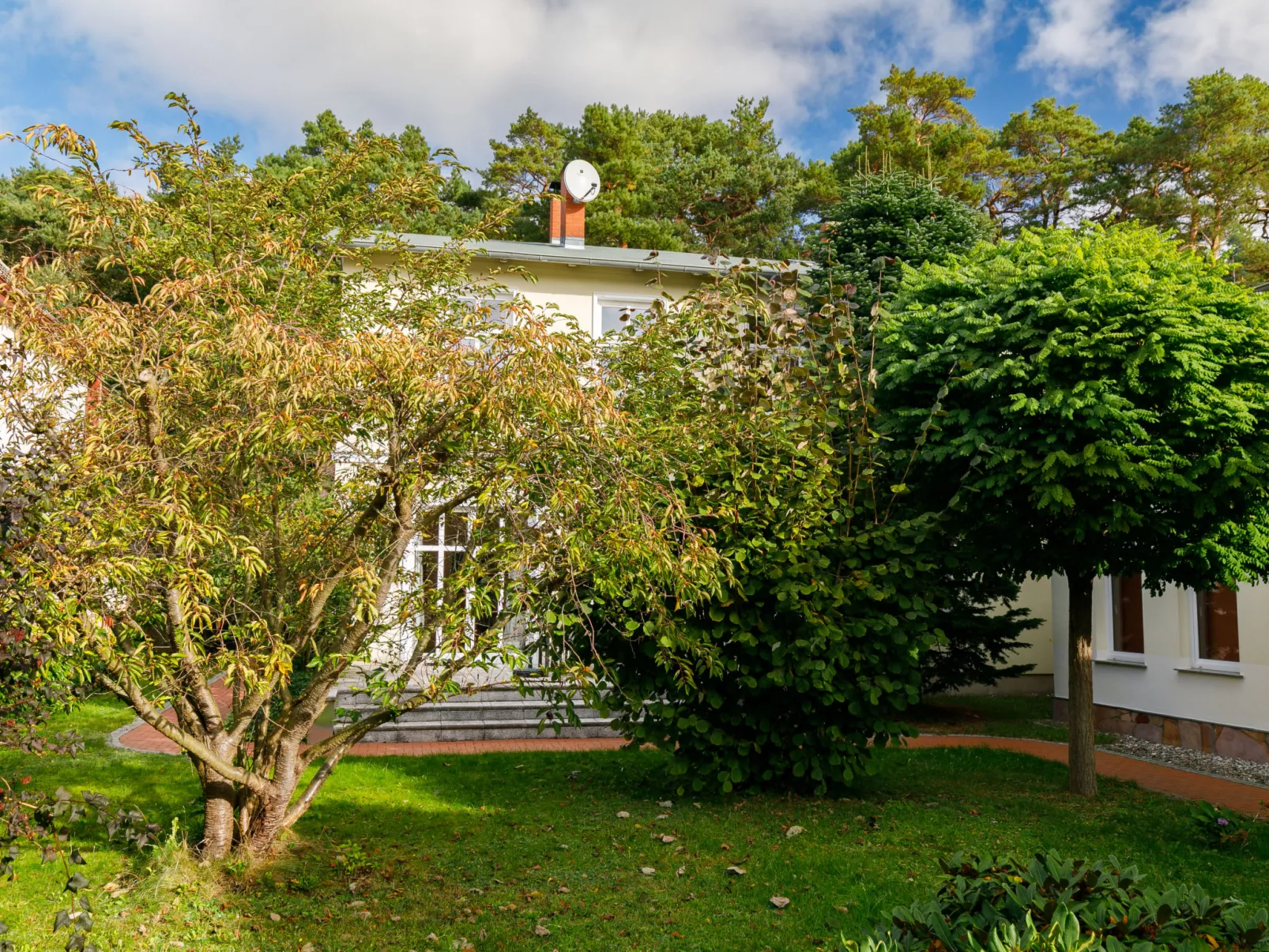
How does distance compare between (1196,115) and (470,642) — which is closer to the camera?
(470,642)

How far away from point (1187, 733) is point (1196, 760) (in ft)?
2.61

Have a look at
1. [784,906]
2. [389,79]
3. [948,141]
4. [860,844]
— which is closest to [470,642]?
[784,906]

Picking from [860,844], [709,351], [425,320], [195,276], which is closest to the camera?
[195,276]

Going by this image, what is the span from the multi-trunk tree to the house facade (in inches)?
287

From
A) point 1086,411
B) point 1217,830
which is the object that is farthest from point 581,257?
point 1217,830

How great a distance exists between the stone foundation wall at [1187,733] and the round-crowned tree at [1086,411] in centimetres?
294

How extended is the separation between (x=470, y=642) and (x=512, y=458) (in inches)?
40.3

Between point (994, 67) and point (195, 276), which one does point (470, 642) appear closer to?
point (195, 276)

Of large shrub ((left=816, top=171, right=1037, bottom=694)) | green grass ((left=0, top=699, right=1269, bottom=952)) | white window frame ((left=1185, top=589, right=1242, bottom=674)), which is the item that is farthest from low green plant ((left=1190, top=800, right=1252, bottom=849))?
large shrub ((left=816, top=171, right=1037, bottom=694))

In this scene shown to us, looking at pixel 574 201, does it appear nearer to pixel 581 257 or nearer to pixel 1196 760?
pixel 581 257

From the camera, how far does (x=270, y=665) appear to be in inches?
174

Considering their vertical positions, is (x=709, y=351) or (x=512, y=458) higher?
(x=709, y=351)

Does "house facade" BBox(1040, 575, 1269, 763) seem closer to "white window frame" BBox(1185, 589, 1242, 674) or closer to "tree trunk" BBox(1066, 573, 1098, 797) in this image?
"white window frame" BBox(1185, 589, 1242, 674)

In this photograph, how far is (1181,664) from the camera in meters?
11.8
